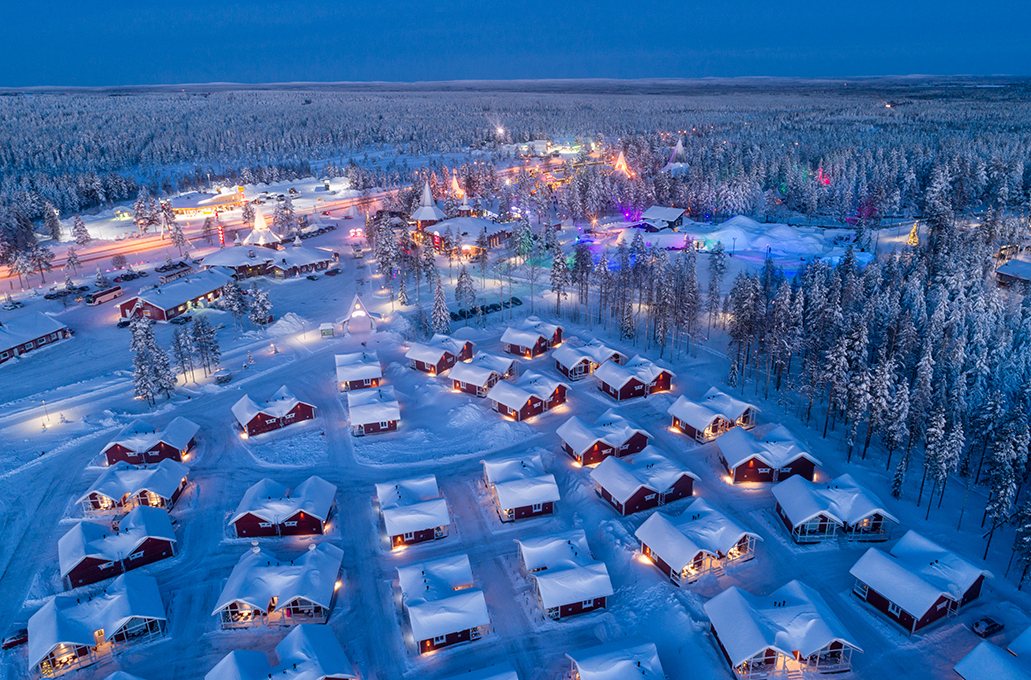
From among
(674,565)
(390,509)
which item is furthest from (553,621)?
(390,509)

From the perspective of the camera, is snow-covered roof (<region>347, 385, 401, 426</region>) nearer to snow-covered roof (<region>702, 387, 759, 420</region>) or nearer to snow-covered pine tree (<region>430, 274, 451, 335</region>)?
snow-covered pine tree (<region>430, 274, 451, 335</region>)

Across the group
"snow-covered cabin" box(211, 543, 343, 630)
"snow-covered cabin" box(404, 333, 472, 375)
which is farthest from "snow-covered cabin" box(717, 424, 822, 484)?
"snow-covered cabin" box(211, 543, 343, 630)

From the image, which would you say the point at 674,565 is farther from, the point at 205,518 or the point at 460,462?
the point at 205,518

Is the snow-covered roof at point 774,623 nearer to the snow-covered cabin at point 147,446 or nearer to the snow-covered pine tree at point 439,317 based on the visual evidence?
the snow-covered cabin at point 147,446

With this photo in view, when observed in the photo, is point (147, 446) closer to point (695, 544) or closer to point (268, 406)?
point (268, 406)

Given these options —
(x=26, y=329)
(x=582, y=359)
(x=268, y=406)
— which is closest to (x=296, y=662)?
(x=268, y=406)

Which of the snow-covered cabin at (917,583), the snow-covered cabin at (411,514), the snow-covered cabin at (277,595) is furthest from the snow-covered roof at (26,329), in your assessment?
the snow-covered cabin at (917,583)
